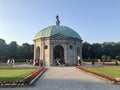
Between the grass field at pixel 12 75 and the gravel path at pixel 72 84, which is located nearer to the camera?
the gravel path at pixel 72 84

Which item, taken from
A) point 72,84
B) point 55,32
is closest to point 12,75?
point 72,84

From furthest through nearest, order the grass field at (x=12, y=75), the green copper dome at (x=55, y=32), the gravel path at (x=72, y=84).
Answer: the green copper dome at (x=55, y=32) < the grass field at (x=12, y=75) < the gravel path at (x=72, y=84)

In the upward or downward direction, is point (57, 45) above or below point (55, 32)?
below

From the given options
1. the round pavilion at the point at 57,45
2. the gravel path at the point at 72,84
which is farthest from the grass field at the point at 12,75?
the round pavilion at the point at 57,45

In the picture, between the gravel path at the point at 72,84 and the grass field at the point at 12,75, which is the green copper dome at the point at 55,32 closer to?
the grass field at the point at 12,75

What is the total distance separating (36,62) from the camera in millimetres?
60000

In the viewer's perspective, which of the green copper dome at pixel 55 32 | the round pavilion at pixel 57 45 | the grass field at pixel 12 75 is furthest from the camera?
the green copper dome at pixel 55 32

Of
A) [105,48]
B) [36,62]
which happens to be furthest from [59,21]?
[105,48]

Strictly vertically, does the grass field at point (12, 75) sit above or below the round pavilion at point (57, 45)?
below

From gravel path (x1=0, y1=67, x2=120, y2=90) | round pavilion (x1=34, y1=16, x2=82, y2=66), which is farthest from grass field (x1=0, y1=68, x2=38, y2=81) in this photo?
round pavilion (x1=34, y1=16, x2=82, y2=66)

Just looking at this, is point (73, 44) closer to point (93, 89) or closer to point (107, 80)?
point (107, 80)

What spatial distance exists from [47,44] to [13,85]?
43.6 metres

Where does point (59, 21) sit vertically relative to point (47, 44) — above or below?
above

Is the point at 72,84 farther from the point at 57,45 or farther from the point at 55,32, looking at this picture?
the point at 55,32
